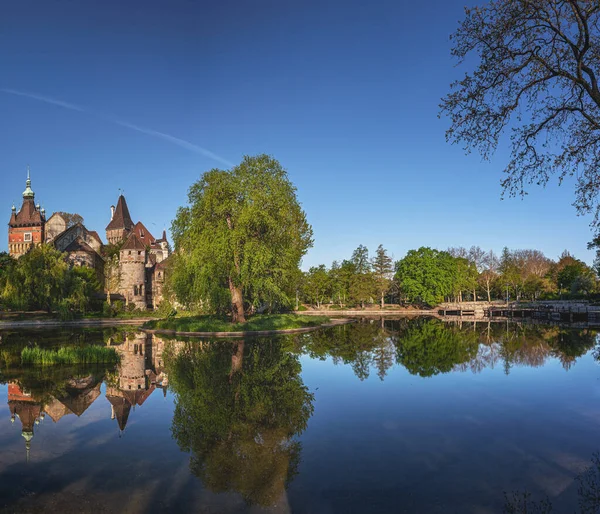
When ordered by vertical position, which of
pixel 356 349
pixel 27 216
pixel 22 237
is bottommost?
pixel 356 349

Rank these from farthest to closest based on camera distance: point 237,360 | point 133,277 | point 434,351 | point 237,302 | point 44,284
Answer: point 133,277 < point 44,284 < point 237,302 < point 434,351 < point 237,360

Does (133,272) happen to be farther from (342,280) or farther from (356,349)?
(356,349)

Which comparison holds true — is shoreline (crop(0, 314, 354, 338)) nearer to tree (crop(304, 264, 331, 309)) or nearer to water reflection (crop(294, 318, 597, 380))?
water reflection (crop(294, 318, 597, 380))

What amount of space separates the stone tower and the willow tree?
96.7ft

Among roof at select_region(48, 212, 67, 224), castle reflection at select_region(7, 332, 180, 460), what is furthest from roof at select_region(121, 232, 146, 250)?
castle reflection at select_region(7, 332, 180, 460)

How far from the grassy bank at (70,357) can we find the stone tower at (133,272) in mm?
43238

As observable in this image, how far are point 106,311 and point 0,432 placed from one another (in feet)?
151

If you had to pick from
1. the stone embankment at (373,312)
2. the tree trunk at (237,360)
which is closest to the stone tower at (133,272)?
the stone embankment at (373,312)

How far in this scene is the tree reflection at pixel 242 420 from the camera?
7.04 m

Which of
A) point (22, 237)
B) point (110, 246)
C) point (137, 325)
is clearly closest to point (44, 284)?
point (137, 325)

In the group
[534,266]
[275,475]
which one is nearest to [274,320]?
[275,475]

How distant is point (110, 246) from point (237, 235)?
181ft

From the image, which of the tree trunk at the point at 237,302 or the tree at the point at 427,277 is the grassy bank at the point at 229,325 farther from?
the tree at the point at 427,277

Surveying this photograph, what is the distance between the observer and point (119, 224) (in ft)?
275
